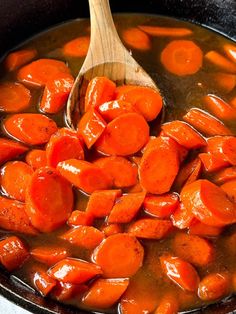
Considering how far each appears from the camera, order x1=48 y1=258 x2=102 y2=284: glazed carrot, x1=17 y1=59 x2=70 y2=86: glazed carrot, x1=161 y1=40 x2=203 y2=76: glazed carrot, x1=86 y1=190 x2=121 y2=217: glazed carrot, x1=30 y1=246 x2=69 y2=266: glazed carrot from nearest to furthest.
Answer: x1=48 y1=258 x2=102 y2=284: glazed carrot
x1=30 y1=246 x2=69 y2=266: glazed carrot
x1=86 y1=190 x2=121 y2=217: glazed carrot
x1=17 y1=59 x2=70 y2=86: glazed carrot
x1=161 y1=40 x2=203 y2=76: glazed carrot

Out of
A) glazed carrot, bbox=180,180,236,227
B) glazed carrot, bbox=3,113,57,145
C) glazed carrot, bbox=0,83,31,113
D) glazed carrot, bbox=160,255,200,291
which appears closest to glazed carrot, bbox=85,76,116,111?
glazed carrot, bbox=3,113,57,145

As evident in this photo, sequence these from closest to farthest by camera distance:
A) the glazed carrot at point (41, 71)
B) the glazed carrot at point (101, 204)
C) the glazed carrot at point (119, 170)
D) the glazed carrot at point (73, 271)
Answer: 1. the glazed carrot at point (73, 271)
2. the glazed carrot at point (101, 204)
3. the glazed carrot at point (119, 170)
4. the glazed carrot at point (41, 71)

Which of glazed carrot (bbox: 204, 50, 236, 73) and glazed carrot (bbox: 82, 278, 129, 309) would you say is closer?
glazed carrot (bbox: 82, 278, 129, 309)

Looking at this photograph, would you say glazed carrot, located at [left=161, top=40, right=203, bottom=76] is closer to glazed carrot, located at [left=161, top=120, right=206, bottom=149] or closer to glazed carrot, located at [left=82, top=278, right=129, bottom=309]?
glazed carrot, located at [left=161, top=120, right=206, bottom=149]

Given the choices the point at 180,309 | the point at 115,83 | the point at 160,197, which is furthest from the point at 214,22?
the point at 180,309

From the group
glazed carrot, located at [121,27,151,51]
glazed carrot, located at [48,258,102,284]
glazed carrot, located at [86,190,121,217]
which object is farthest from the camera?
glazed carrot, located at [121,27,151,51]

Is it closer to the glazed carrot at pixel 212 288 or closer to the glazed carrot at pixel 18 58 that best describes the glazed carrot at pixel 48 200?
the glazed carrot at pixel 212 288

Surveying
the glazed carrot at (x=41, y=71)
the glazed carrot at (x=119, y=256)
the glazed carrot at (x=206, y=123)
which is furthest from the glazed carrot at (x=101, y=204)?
the glazed carrot at (x=41, y=71)
